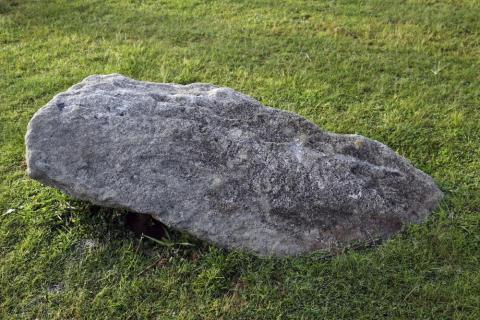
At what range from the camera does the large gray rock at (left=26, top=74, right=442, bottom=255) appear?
10.9 feet

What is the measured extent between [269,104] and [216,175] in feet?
6.68

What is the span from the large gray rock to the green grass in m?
0.18

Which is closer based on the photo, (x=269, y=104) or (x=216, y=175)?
(x=216, y=175)

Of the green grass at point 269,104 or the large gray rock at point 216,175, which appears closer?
the green grass at point 269,104

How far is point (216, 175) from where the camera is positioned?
341cm

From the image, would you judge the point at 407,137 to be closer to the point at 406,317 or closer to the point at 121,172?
the point at 406,317

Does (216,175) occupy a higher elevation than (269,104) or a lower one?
higher

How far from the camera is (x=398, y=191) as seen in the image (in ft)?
11.8

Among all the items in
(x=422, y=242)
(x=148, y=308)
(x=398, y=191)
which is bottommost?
(x=148, y=308)

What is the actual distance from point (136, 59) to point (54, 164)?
299 cm

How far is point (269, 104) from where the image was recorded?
5297 mm

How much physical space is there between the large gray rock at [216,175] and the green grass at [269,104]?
181 millimetres

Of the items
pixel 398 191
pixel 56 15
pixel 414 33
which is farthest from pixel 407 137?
pixel 56 15

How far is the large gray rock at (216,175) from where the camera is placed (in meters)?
3.33
